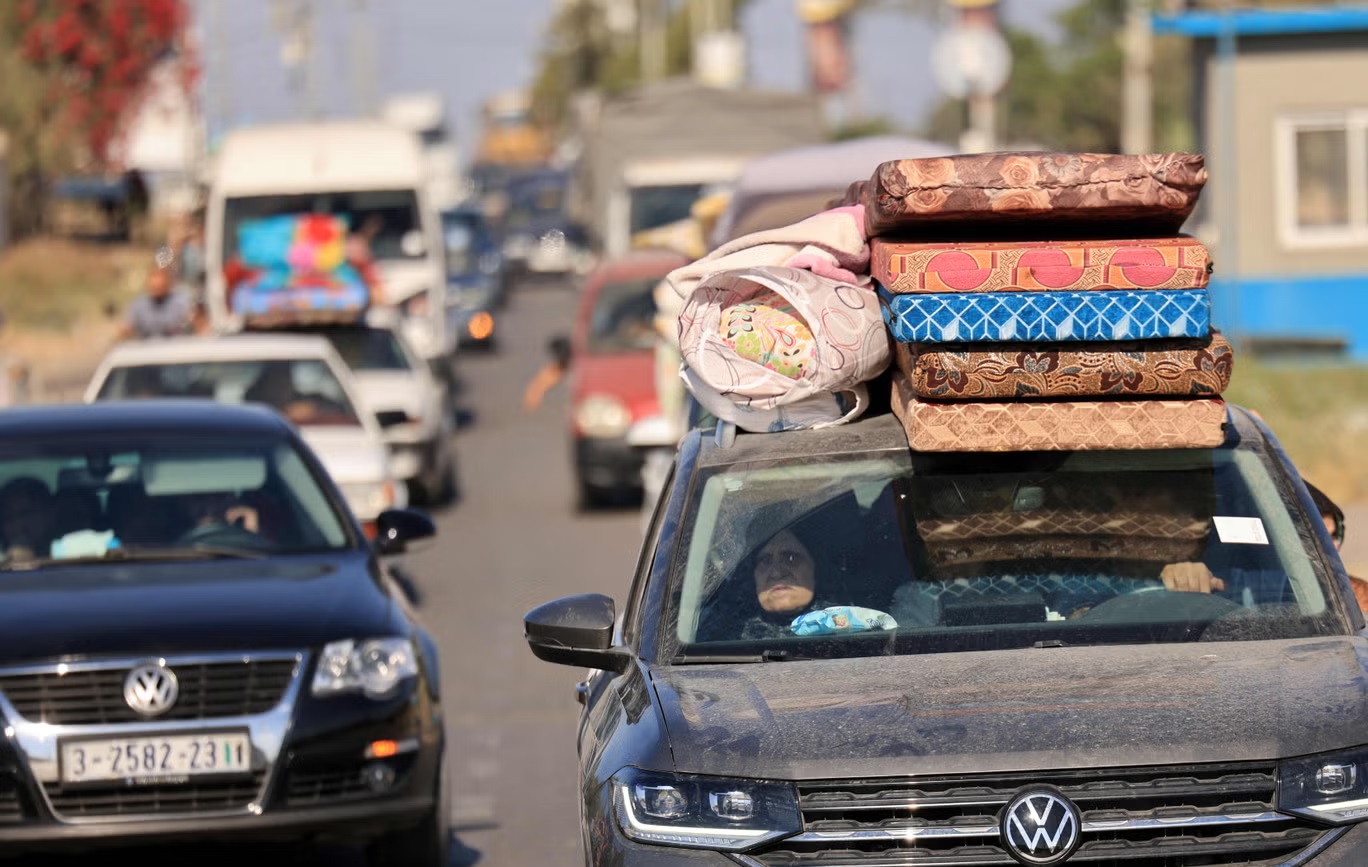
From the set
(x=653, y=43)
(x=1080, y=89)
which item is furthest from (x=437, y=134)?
A: (x=1080, y=89)

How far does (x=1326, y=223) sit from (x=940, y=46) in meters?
6.68

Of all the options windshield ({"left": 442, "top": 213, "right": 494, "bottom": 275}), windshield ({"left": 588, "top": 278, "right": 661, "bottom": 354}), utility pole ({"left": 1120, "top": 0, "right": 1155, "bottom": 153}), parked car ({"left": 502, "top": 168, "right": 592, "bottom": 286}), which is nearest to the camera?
windshield ({"left": 588, "top": 278, "right": 661, "bottom": 354})

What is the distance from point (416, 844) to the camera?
784 centimetres

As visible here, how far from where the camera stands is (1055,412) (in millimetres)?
5691

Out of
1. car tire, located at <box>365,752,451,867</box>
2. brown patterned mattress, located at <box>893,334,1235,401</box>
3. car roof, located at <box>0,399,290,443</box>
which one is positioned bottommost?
car tire, located at <box>365,752,451,867</box>

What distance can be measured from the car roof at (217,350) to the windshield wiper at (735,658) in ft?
35.3

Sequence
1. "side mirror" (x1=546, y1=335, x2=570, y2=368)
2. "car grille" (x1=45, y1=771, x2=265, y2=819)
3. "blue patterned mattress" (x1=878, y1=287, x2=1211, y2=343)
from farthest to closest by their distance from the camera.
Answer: "side mirror" (x1=546, y1=335, x2=570, y2=368)
"car grille" (x1=45, y1=771, x2=265, y2=819)
"blue patterned mattress" (x1=878, y1=287, x2=1211, y2=343)

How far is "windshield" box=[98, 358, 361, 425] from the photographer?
623 inches

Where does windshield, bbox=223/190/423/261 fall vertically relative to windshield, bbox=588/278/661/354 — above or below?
above

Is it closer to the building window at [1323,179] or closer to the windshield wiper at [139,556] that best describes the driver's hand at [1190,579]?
the windshield wiper at [139,556]

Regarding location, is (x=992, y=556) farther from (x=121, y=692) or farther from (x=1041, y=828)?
(x=121, y=692)

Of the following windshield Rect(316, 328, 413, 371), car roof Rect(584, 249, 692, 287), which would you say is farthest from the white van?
car roof Rect(584, 249, 692, 287)

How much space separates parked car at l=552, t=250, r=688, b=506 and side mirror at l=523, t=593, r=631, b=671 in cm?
1312

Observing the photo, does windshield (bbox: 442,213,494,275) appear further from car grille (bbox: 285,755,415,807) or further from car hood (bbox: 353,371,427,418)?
car grille (bbox: 285,755,415,807)
